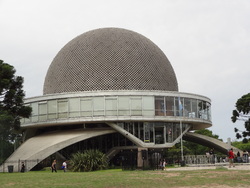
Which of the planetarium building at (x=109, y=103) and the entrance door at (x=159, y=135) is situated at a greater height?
the planetarium building at (x=109, y=103)

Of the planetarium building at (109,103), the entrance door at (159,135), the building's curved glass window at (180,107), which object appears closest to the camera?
the planetarium building at (109,103)

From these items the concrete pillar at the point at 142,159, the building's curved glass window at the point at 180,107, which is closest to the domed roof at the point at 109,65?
the building's curved glass window at the point at 180,107

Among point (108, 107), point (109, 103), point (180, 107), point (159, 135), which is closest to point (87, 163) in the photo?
point (108, 107)

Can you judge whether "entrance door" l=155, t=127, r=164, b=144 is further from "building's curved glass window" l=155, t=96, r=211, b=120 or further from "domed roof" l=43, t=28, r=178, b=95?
"domed roof" l=43, t=28, r=178, b=95

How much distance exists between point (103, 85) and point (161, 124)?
5476mm

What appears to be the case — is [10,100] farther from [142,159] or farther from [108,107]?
[142,159]

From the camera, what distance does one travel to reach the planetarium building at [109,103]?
102 feet

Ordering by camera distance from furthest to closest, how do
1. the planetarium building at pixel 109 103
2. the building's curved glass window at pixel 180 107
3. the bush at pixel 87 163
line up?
1. the building's curved glass window at pixel 180 107
2. the planetarium building at pixel 109 103
3. the bush at pixel 87 163

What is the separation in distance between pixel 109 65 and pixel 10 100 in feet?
28.9

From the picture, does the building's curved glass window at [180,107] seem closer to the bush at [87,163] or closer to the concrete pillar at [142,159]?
the bush at [87,163]

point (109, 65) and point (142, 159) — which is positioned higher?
point (109, 65)

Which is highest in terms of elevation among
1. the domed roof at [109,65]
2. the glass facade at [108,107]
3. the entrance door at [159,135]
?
the domed roof at [109,65]

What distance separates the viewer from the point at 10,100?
1125 inches

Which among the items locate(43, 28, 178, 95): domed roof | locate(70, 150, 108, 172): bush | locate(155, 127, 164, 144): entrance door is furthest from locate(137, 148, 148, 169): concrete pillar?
locate(43, 28, 178, 95): domed roof
